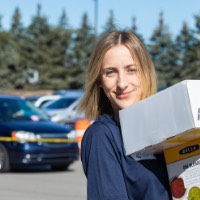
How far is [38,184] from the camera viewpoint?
1116 cm

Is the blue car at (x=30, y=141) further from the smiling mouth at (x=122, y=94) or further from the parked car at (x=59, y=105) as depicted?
the smiling mouth at (x=122, y=94)

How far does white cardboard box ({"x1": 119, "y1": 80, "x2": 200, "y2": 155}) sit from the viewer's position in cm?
199

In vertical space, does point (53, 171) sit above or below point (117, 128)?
above

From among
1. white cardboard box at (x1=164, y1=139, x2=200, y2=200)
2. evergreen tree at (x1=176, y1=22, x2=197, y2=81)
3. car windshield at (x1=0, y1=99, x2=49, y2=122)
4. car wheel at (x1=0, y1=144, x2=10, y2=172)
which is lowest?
white cardboard box at (x1=164, y1=139, x2=200, y2=200)

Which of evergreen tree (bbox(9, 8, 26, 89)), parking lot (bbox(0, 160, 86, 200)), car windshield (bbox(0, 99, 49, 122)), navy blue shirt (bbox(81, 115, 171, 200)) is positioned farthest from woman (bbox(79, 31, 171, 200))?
evergreen tree (bbox(9, 8, 26, 89))

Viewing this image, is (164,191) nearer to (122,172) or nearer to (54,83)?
(122,172)

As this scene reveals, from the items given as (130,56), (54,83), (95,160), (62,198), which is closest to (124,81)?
(130,56)

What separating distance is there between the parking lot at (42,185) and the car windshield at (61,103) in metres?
9.93

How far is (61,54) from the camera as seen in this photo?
7756 centimetres

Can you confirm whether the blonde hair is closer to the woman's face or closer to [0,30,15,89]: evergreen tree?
the woman's face

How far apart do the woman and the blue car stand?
9911mm

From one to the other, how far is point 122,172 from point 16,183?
9148 mm

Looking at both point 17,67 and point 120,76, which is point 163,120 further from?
point 17,67

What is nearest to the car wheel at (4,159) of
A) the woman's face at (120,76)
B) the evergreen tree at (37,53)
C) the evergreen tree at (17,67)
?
the woman's face at (120,76)
